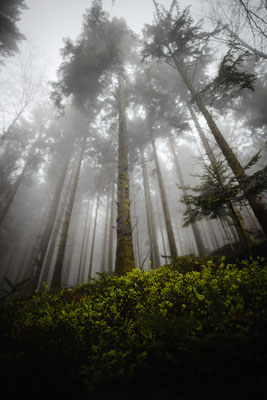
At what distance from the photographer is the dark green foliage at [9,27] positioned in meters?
11.4

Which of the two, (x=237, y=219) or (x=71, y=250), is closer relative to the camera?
(x=237, y=219)

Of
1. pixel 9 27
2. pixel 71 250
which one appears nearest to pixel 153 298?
pixel 9 27

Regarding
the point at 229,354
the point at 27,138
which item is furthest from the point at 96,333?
the point at 27,138

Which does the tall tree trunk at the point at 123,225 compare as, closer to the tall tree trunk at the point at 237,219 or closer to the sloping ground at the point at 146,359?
the sloping ground at the point at 146,359

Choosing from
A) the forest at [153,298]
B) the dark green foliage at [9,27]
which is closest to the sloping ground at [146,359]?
the forest at [153,298]

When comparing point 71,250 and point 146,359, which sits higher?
point 71,250

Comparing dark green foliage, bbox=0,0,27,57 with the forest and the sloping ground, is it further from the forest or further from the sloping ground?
the sloping ground

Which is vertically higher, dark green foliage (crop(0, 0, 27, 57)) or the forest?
dark green foliage (crop(0, 0, 27, 57))

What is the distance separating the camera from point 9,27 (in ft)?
38.7

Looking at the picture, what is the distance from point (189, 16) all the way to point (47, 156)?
1899cm

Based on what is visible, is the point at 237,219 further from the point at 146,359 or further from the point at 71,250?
the point at 71,250

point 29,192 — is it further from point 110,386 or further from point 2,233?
point 110,386

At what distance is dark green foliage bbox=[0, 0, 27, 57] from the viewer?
11.4 m

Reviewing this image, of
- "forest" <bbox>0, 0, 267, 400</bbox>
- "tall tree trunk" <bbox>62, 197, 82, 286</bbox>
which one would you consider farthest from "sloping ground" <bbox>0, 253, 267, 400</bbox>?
"tall tree trunk" <bbox>62, 197, 82, 286</bbox>
